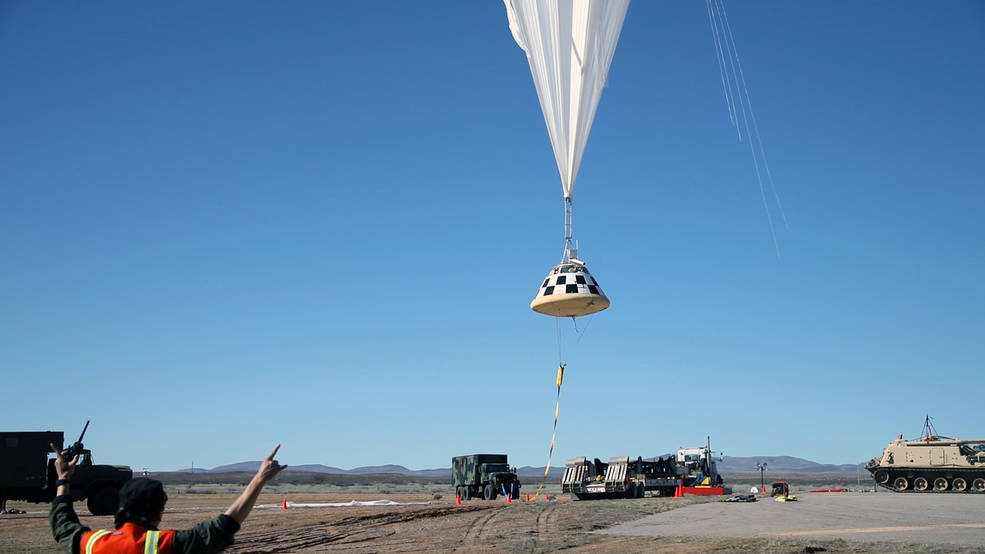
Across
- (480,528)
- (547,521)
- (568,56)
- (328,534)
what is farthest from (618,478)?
(568,56)

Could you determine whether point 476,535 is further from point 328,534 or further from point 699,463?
point 699,463

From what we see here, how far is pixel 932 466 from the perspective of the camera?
4584 cm

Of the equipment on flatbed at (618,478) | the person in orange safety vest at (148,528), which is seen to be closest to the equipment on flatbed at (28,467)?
the equipment on flatbed at (618,478)

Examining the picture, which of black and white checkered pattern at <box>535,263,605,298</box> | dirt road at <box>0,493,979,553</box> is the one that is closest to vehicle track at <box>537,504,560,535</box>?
dirt road at <box>0,493,979,553</box>

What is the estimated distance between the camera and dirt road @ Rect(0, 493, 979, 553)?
1573cm

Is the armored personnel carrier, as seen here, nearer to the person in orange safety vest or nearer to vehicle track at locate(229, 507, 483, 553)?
vehicle track at locate(229, 507, 483, 553)

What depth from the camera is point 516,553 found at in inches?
615

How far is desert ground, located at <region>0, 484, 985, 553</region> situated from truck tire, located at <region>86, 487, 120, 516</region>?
35cm

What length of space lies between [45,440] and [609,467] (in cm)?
2420

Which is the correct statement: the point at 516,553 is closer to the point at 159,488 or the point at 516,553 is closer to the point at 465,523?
the point at 465,523

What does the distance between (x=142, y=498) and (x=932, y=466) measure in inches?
1946

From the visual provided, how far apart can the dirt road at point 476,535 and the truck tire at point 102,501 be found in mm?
391

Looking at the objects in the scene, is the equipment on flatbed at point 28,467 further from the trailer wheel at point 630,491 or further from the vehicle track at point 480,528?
the trailer wheel at point 630,491

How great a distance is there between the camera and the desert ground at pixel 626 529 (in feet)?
51.9
